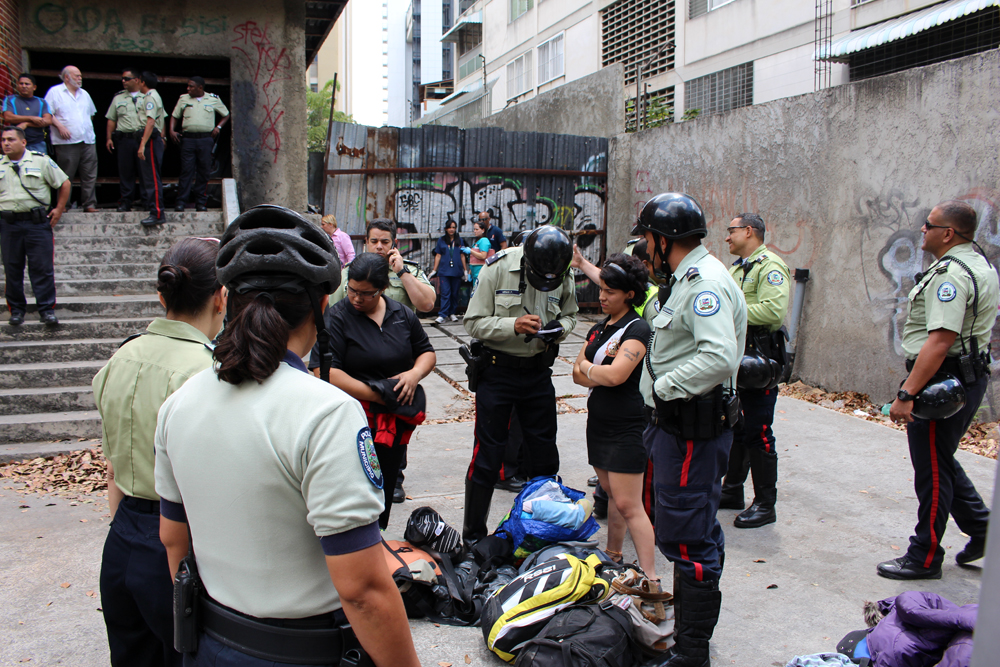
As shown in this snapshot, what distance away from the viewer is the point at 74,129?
29.7ft

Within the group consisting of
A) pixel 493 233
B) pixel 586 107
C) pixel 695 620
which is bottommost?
pixel 695 620

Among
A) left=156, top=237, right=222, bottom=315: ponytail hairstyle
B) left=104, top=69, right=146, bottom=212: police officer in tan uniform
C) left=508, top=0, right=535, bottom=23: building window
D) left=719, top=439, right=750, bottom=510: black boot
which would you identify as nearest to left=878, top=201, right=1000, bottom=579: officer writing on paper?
left=719, top=439, right=750, bottom=510: black boot

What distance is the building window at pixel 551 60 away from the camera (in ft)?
88.2

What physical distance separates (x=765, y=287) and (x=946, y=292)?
4.04 feet

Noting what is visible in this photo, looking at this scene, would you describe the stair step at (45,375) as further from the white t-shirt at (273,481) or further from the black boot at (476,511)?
the white t-shirt at (273,481)

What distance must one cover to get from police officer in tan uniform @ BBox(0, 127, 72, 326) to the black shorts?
19.7ft

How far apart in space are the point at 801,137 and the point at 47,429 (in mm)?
8300

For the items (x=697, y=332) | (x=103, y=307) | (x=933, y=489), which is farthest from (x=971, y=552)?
(x=103, y=307)

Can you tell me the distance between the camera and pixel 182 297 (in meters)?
2.26

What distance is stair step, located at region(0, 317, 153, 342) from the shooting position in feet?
23.1

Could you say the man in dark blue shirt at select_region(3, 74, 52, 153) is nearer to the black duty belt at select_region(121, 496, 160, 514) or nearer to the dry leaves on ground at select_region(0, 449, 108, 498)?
the dry leaves on ground at select_region(0, 449, 108, 498)

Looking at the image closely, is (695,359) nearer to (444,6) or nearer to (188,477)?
(188,477)

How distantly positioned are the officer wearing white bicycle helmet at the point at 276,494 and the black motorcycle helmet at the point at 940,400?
3246 mm

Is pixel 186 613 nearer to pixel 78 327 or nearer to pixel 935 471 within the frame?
pixel 935 471
